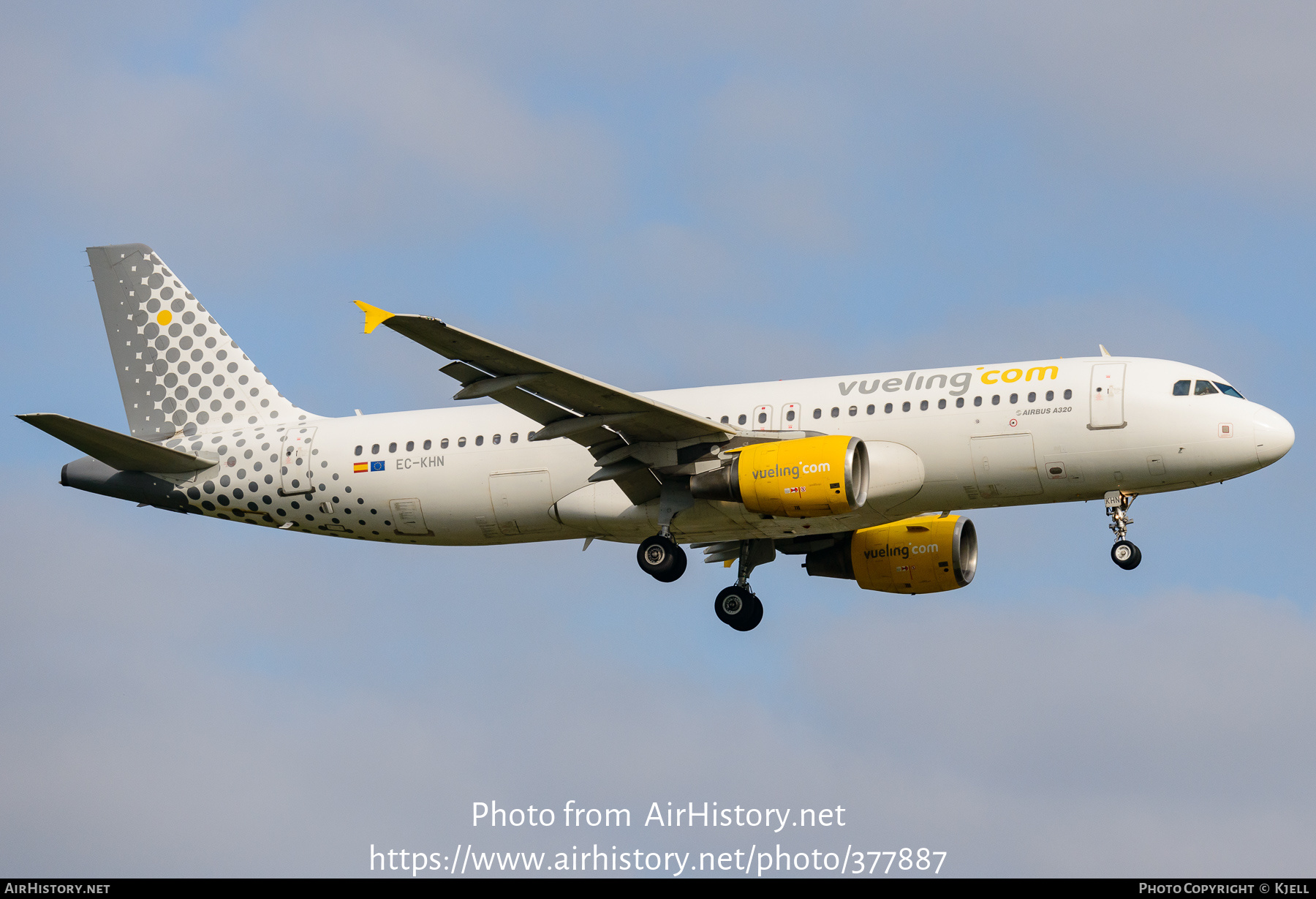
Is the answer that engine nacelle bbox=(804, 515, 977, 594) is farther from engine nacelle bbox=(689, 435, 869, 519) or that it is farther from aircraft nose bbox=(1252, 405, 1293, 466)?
aircraft nose bbox=(1252, 405, 1293, 466)

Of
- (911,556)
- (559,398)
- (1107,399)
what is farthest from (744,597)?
(1107,399)

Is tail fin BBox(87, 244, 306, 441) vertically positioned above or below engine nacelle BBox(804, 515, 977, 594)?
above

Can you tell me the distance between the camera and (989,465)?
3441 centimetres

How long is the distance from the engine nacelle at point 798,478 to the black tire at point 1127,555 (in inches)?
213

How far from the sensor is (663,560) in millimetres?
36469

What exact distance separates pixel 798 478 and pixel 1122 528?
22.8 ft

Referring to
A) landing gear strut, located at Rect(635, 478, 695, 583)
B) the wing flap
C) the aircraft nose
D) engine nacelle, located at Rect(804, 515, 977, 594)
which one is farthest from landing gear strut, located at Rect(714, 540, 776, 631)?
the aircraft nose

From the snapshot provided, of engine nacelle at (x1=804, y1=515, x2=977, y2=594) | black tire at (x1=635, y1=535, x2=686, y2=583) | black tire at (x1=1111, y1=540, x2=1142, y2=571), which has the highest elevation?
engine nacelle at (x1=804, y1=515, x2=977, y2=594)

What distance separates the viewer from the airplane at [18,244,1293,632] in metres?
34.1

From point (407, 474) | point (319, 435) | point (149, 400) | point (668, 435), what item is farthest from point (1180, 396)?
point (149, 400)

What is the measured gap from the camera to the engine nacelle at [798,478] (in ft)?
111

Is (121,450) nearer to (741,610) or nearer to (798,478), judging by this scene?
(741,610)

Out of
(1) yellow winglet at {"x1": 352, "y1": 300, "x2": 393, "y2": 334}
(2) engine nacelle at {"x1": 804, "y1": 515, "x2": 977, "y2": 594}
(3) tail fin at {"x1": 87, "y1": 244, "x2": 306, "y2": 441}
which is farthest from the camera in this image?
(3) tail fin at {"x1": 87, "y1": 244, "x2": 306, "y2": 441}

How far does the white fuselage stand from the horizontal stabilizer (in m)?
0.52
